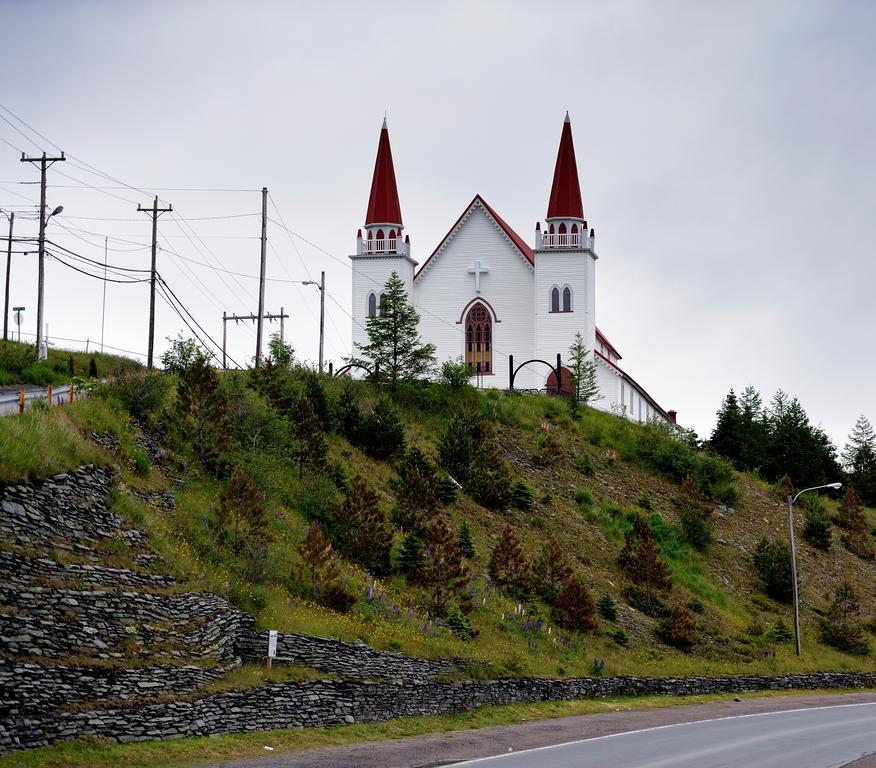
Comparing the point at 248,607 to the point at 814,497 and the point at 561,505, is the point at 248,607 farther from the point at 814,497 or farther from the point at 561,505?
the point at 814,497

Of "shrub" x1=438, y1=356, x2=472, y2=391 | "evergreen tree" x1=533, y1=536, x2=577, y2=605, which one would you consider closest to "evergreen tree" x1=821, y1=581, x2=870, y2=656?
"evergreen tree" x1=533, y1=536, x2=577, y2=605

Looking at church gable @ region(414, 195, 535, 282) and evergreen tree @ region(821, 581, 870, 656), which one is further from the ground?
church gable @ region(414, 195, 535, 282)

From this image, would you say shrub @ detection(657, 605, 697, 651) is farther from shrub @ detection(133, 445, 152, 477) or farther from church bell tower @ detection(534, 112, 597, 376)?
church bell tower @ detection(534, 112, 597, 376)

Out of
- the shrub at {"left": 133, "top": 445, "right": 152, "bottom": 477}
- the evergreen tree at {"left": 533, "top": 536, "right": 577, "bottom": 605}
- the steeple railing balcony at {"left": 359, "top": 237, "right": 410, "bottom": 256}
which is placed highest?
the steeple railing balcony at {"left": 359, "top": 237, "right": 410, "bottom": 256}

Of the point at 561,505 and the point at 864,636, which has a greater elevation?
the point at 561,505

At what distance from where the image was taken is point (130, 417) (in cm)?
3431

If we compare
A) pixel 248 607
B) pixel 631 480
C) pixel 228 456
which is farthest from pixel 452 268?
pixel 248 607

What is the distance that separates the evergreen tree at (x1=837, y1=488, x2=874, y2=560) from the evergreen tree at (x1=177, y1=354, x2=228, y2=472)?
129 feet

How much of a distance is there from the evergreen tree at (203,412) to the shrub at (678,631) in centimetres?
1716

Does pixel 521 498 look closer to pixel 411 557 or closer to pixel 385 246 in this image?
pixel 411 557

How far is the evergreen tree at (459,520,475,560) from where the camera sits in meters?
41.7

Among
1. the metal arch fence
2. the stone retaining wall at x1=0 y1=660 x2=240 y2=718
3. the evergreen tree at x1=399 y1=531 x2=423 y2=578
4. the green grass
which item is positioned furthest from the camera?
the metal arch fence

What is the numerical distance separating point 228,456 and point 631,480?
1094 inches

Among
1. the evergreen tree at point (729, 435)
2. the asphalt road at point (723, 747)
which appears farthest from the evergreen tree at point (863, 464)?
the asphalt road at point (723, 747)
